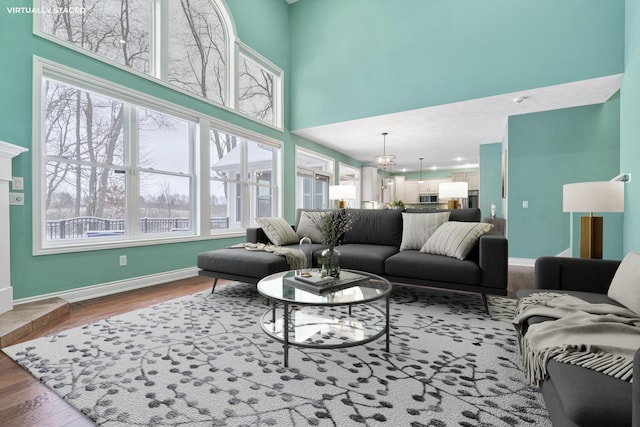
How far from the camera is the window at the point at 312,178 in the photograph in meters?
6.96

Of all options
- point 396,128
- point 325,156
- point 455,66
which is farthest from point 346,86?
point 325,156

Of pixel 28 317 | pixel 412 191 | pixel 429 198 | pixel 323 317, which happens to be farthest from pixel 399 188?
pixel 28 317

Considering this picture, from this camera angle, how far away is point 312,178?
7.36 metres

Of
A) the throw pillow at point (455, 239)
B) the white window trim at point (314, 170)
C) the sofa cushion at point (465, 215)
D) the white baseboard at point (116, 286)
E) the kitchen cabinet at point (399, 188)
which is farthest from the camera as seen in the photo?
the kitchen cabinet at point (399, 188)

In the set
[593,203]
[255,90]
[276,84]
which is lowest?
[593,203]

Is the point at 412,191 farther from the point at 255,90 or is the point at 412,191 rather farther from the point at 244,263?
the point at 244,263

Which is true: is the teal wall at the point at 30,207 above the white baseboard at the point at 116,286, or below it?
above

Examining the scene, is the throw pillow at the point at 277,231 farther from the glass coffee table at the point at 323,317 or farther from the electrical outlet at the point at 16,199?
the electrical outlet at the point at 16,199

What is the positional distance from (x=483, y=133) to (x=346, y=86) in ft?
9.83

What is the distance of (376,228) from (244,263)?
165 cm

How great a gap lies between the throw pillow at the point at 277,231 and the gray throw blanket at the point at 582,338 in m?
2.59

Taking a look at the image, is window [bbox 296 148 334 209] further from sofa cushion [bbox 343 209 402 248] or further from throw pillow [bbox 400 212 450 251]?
throw pillow [bbox 400 212 450 251]

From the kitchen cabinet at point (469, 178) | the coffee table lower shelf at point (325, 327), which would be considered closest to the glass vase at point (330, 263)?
the coffee table lower shelf at point (325, 327)

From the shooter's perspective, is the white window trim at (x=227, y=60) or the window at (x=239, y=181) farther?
the window at (x=239, y=181)
